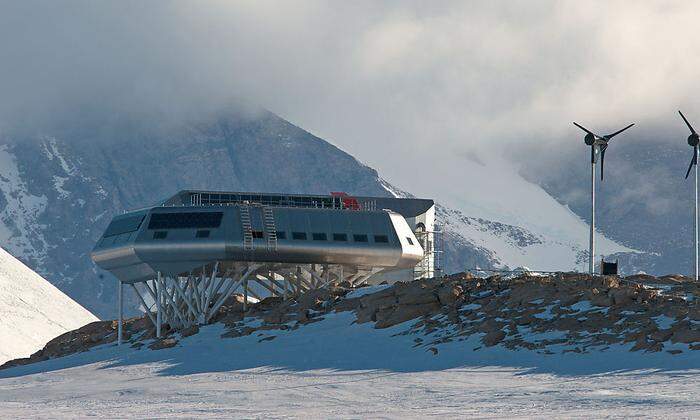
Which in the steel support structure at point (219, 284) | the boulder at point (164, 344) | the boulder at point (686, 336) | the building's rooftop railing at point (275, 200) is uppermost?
the building's rooftop railing at point (275, 200)

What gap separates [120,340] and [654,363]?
216 feet

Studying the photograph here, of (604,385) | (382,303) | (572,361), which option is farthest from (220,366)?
(604,385)

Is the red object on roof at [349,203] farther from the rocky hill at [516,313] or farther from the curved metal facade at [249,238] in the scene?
the rocky hill at [516,313]

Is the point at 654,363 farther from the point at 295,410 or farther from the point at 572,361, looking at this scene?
the point at 295,410

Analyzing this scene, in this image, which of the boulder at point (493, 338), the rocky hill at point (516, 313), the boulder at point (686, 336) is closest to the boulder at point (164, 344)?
the rocky hill at point (516, 313)

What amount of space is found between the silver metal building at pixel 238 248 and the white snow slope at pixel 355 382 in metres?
15.9

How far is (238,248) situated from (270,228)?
3.33 meters

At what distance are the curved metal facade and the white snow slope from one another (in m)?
15.7

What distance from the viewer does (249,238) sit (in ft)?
478

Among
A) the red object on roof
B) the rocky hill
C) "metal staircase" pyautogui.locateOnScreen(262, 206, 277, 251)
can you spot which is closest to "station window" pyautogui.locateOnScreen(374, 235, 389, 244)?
"metal staircase" pyautogui.locateOnScreen(262, 206, 277, 251)

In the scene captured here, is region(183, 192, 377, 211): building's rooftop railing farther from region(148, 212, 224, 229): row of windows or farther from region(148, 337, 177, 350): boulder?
region(148, 337, 177, 350): boulder

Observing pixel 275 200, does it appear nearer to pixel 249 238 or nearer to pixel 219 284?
pixel 219 284

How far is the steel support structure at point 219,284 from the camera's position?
148500 mm

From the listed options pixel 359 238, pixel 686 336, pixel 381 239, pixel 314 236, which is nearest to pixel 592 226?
pixel 686 336
